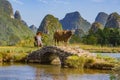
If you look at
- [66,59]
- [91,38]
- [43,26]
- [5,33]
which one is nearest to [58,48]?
[66,59]

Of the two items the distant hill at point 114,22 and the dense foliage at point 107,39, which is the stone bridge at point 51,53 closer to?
the dense foliage at point 107,39

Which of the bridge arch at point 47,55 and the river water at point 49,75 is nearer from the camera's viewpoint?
the river water at point 49,75

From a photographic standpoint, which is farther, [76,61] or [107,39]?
[107,39]

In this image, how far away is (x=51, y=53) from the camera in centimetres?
4250

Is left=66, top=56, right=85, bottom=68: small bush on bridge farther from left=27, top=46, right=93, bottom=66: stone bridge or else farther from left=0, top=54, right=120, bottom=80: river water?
left=0, top=54, right=120, bottom=80: river water

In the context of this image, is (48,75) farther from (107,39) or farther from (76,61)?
(107,39)

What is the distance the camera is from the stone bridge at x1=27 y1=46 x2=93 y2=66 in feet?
130

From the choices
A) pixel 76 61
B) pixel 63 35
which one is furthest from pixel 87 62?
pixel 63 35

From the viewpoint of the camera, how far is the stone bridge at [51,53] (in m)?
39.7

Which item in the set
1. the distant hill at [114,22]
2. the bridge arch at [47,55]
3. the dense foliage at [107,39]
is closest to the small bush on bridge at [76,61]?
the bridge arch at [47,55]

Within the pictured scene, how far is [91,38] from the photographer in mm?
92500

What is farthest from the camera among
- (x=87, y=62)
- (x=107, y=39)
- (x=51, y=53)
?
(x=107, y=39)

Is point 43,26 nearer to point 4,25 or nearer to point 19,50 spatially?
point 4,25

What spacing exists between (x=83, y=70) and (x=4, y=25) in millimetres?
160032
